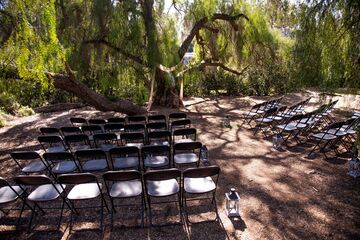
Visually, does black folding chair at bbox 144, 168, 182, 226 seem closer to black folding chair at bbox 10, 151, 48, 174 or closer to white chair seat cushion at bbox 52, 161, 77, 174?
white chair seat cushion at bbox 52, 161, 77, 174

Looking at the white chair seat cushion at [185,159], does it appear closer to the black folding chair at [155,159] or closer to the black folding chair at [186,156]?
the black folding chair at [186,156]

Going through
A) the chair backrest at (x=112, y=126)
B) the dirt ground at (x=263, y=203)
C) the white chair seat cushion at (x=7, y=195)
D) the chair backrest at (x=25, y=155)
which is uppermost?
the chair backrest at (x=25, y=155)

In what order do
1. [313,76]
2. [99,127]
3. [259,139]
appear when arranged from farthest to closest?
[259,139], [99,127], [313,76]

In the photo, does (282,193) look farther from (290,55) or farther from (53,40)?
(53,40)

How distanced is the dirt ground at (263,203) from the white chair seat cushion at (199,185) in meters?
0.42

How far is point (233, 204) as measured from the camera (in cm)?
367

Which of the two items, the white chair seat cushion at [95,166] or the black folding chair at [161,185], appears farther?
the white chair seat cushion at [95,166]

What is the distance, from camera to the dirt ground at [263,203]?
128 inches

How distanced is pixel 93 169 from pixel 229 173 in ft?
8.24

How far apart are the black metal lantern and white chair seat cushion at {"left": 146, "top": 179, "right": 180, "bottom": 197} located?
739 mm

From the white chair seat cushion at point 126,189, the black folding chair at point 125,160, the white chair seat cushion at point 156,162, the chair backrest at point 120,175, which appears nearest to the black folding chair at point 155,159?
the white chair seat cushion at point 156,162

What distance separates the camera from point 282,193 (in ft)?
13.7

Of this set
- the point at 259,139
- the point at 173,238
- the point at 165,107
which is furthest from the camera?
the point at 165,107

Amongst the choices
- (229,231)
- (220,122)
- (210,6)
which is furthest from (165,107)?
(229,231)
